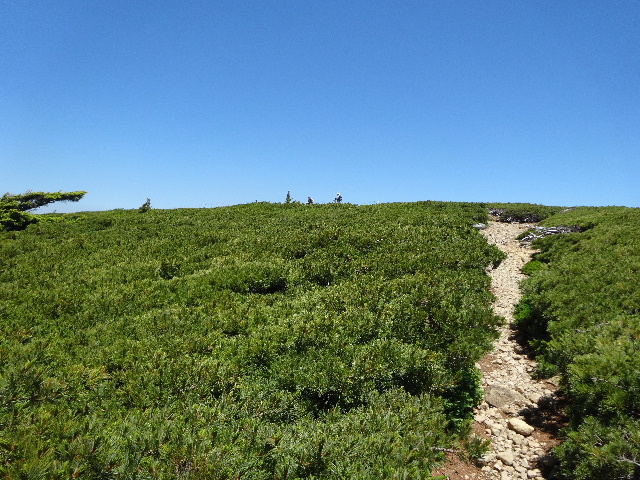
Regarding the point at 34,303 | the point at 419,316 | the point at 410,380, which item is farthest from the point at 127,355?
the point at 419,316

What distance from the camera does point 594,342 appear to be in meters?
8.95

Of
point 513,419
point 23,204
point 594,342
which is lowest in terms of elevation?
point 513,419

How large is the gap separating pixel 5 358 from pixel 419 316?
26.5ft

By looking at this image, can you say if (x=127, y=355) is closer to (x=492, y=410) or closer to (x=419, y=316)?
(x=419, y=316)

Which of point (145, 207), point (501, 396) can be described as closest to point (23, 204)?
point (145, 207)

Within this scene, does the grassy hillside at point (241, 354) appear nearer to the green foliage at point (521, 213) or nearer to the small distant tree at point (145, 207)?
the small distant tree at point (145, 207)

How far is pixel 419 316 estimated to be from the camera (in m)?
9.16

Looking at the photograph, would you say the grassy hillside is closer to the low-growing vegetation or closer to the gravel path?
the gravel path

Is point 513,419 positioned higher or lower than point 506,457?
higher

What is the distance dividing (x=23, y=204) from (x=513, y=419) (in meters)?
32.4

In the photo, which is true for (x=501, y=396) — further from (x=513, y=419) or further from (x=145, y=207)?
(x=145, y=207)

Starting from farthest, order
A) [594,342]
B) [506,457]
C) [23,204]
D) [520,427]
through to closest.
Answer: [23,204] → [520,427] → [594,342] → [506,457]

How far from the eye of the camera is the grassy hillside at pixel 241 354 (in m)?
4.20

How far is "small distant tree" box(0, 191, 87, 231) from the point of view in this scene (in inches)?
832
